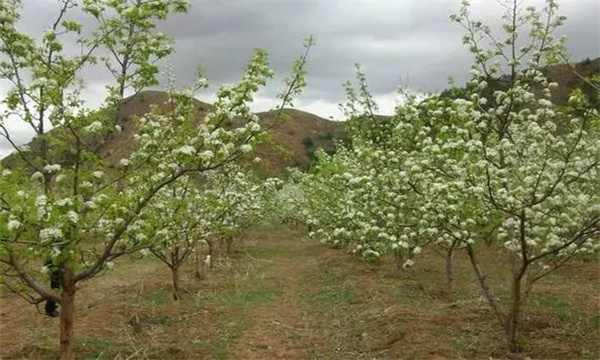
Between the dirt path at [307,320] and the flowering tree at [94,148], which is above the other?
the flowering tree at [94,148]

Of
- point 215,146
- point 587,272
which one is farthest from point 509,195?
point 587,272

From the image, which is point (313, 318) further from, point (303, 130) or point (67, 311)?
point (303, 130)

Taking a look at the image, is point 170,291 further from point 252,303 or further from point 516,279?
point 516,279

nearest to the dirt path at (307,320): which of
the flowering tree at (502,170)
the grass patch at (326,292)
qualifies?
the grass patch at (326,292)

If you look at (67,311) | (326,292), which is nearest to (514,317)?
(67,311)

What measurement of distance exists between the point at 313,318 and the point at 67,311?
26.4ft

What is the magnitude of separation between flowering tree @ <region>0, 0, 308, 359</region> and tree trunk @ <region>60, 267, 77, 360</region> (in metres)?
0.02

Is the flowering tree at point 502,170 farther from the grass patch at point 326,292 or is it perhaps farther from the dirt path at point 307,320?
the grass patch at point 326,292

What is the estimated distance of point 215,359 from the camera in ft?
42.4

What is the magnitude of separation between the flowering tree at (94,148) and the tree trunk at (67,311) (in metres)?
0.02

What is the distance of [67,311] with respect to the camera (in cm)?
1030

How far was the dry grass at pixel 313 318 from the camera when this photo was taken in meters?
13.0

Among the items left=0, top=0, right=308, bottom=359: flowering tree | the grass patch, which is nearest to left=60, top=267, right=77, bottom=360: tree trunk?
left=0, top=0, right=308, bottom=359: flowering tree

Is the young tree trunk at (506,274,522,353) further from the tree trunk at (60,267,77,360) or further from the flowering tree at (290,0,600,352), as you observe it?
the tree trunk at (60,267,77,360)
